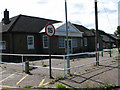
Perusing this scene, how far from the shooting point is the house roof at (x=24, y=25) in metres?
15.5

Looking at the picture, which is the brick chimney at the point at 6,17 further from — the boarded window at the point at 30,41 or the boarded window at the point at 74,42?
the boarded window at the point at 74,42

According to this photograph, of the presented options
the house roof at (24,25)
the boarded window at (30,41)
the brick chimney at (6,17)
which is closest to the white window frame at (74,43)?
the house roof at (24,25)

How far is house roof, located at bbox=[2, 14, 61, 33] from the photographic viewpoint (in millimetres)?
15539

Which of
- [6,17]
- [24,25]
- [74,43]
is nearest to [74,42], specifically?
[74,43]

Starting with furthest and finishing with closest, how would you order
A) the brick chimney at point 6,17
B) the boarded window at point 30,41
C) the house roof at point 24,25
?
the brick chimney at point 6,17, the boarded window at point 30,41, the house roof at point 24,25

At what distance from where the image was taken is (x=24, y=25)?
17.2m

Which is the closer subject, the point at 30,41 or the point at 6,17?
the point at 30,41

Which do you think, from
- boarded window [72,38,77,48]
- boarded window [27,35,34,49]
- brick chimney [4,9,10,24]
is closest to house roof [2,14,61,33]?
brick chimney [4,9,10,24]

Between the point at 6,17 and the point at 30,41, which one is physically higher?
the point at 6,17

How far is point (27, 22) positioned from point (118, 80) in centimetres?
1558

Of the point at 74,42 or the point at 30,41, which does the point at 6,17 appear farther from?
the point at 74,42

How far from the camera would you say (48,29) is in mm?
6434

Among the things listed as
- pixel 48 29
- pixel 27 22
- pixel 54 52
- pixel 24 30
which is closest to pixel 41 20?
pixel 27 22

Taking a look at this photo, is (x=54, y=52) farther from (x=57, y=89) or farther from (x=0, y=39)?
A: (x=57, y=89)
